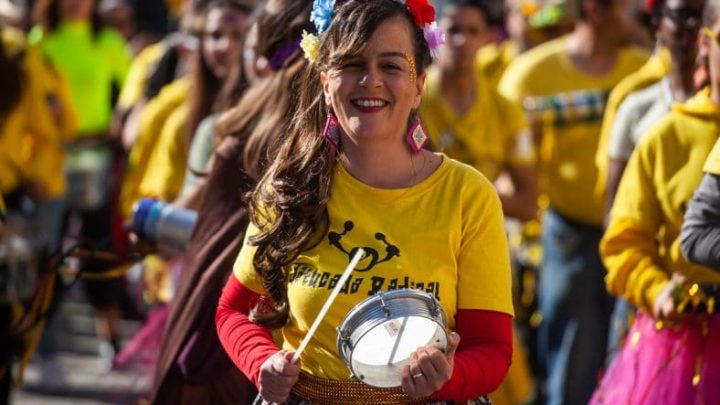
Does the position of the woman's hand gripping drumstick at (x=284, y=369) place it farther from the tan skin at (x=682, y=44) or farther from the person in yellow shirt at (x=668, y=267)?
the tan skin at (x=682, y=44)

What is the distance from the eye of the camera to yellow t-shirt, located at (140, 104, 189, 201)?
23.8ft

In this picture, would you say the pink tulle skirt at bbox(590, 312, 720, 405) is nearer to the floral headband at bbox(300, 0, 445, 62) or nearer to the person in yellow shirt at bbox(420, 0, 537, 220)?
the floral headband at bbox(300, 0, 445, 62)

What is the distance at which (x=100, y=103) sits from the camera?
12055mm

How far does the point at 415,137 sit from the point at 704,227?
3.33 feet

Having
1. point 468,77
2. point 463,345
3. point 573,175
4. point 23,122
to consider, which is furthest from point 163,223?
point 23,122

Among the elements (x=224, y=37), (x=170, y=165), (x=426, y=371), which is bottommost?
(x=170, y=165)

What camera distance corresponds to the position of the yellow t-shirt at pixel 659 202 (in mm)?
5203

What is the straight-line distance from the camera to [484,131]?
25.4ft

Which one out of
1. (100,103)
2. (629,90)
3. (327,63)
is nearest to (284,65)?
(327,63)

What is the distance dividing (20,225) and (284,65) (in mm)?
3872

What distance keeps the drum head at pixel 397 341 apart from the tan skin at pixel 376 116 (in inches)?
9.0

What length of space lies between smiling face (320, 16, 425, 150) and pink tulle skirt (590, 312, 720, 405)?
1.47 metres

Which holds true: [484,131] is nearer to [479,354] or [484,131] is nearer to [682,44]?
[682,44]

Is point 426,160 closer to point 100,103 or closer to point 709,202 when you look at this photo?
point 709,202
